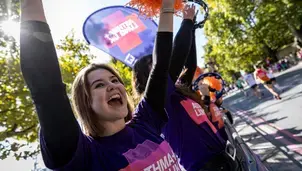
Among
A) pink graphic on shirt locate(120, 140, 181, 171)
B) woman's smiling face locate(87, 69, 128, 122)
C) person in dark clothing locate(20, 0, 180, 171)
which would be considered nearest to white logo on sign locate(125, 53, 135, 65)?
person in dark clothing locate(20, 0, 180, 171)

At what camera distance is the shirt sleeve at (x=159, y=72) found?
150cm

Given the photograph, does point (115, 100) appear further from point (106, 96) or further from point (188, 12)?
point (188, 12)

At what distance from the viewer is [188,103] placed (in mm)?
2098

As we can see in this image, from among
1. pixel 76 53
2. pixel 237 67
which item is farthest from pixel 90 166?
pixel 237 67

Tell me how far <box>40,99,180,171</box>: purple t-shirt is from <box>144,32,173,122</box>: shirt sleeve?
213 millimetres

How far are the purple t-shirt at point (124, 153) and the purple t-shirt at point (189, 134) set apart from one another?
2.04 feet

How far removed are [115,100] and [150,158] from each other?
1.27 ft

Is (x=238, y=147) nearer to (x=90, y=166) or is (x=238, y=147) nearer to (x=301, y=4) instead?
(x=90, y=166)

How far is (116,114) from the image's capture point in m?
1.30

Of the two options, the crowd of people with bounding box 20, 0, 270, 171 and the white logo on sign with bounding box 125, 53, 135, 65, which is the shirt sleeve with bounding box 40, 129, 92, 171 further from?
the white logo on sign with bounding box 125, 53, 135, 65

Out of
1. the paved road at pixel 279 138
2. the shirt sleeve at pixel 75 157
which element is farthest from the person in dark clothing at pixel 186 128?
the paved road at pixel 279 138

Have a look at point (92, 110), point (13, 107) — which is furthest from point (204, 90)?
point (13, 107)

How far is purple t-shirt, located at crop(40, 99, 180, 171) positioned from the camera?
1021 mm

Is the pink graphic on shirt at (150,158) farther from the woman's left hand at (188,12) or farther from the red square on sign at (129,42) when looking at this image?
the red square on sign at (129,42)
